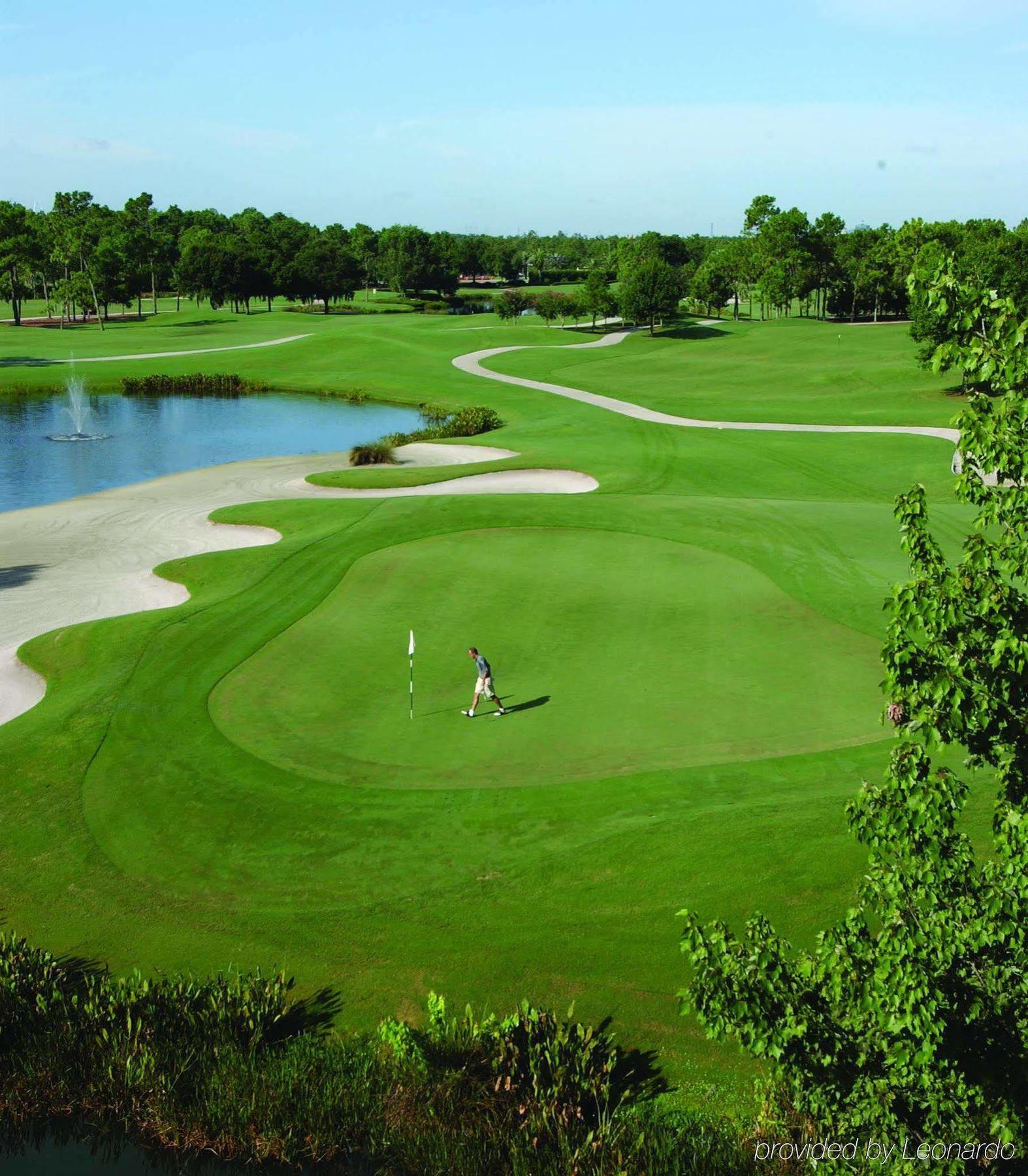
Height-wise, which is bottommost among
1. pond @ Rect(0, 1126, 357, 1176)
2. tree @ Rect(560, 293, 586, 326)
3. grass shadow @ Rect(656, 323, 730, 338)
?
pond @ Rect(0, 1126, 357, 1176)

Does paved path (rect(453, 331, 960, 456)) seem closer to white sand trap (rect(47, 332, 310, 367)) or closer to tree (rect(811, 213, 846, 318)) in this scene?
white sand trap (rect(47, 332, 310, 367))

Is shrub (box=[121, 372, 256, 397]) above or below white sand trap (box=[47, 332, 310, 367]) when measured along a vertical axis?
below

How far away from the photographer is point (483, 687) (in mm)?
18812

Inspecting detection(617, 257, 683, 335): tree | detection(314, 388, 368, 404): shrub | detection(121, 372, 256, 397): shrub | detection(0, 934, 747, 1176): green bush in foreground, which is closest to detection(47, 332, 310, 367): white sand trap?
detection(121, 372, 256, 397): shrub

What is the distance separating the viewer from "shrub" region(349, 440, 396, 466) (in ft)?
179

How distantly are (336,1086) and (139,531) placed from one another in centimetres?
3181

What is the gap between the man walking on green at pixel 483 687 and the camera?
60.9 feet

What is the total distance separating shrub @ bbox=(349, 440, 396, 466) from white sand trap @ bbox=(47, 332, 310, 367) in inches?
→ 1759

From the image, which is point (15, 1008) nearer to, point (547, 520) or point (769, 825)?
point (769, 825)

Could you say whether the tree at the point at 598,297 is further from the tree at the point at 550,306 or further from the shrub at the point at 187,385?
the shrub at the point at 187,385

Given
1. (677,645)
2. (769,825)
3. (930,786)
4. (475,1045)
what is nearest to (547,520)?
(677,645)

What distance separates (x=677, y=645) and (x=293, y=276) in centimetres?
13066

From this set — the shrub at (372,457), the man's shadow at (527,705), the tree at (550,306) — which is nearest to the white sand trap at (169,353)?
the tree at (550,306)

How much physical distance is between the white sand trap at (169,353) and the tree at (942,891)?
91.0m
